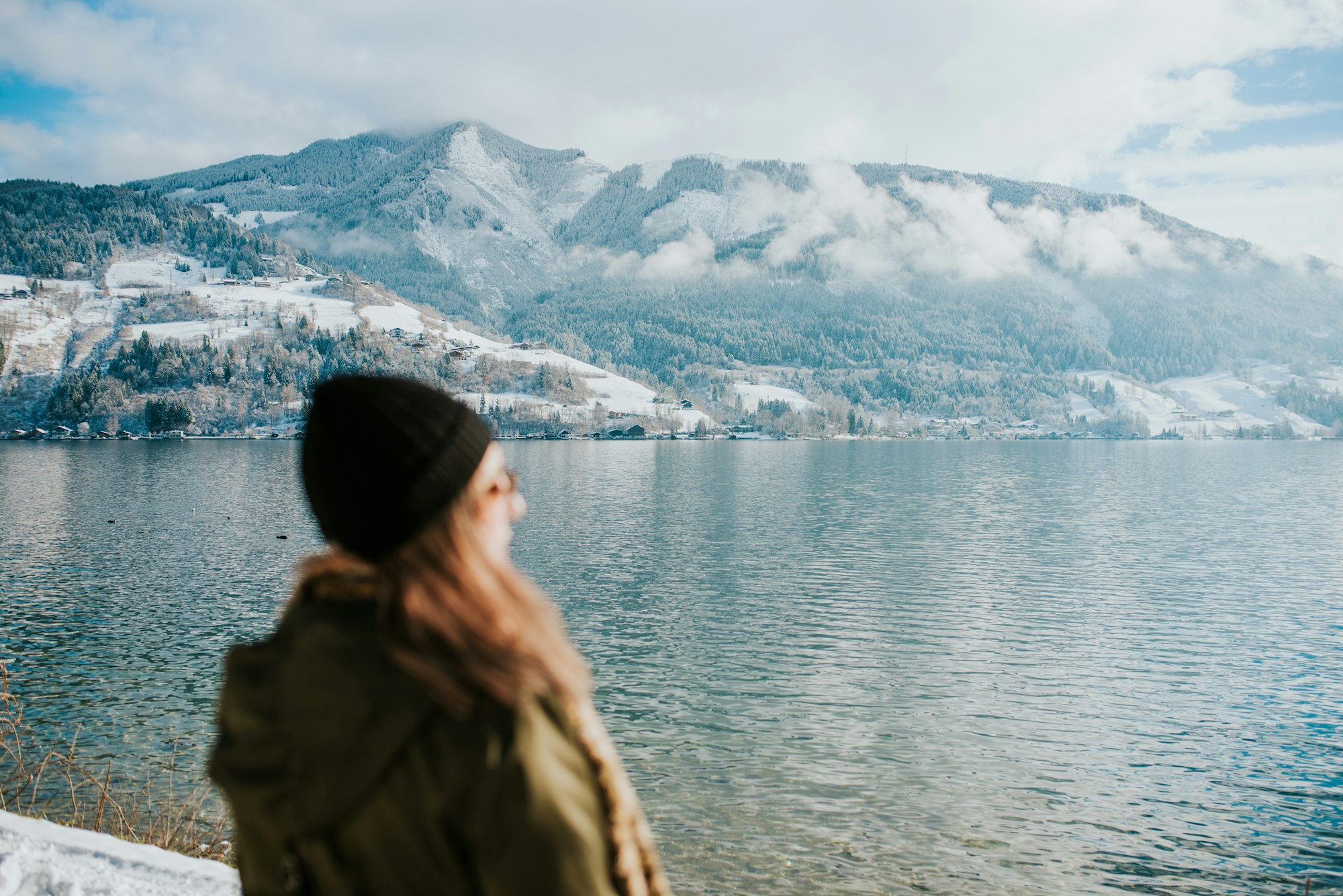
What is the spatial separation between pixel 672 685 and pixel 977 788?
832 cm

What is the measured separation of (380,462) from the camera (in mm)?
2180

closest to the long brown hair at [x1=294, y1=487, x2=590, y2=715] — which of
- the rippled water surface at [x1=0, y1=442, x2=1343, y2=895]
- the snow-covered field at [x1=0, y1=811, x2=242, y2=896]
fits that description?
the rippled water surface at [x1=0, y1=442, x2=1343, y2=895]

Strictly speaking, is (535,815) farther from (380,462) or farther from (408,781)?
(380,462)

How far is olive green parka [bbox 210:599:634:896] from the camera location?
6.33 feet

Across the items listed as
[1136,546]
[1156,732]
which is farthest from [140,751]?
[1136,546]

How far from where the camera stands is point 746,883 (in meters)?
13.4

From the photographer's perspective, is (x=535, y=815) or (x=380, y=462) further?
(x=380, y=462)

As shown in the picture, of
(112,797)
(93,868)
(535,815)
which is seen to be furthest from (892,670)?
(535,815)

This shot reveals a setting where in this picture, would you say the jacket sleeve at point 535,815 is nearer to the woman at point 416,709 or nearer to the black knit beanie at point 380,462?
the woman at point 416,709

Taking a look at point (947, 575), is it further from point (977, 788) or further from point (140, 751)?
point (140, 751)

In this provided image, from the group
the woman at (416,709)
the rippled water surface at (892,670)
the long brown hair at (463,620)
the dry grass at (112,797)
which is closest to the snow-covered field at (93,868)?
the dry grass at (112,797)

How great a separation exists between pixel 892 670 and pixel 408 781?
2398 centimetres

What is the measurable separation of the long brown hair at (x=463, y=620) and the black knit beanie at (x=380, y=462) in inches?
1.9

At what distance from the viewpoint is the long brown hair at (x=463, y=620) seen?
6.42 feet
